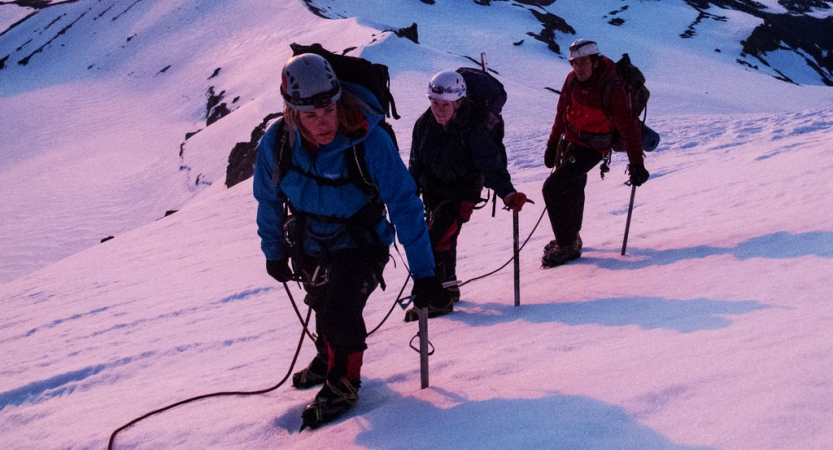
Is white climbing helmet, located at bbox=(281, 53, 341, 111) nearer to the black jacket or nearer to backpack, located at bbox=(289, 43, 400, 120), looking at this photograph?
backpack, located at bbox=(289, 43, 400, 120)

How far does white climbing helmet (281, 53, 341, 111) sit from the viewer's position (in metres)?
2.79

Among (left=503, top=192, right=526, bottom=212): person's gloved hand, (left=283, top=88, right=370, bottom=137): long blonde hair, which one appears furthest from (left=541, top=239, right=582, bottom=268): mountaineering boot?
(left=283, top=88, right=370, bottom=137): long blonde hair

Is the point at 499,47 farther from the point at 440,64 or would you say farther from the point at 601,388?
the point at 601,388

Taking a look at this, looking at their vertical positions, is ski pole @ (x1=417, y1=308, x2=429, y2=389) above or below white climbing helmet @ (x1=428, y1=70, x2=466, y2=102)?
below

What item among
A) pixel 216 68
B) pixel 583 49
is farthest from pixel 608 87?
pixel 216 68

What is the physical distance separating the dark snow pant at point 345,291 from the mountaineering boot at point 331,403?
0.18 feet

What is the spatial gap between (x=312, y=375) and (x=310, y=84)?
2042mm

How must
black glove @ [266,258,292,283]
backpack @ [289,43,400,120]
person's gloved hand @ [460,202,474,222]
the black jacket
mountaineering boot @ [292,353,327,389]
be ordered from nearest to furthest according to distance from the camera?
1. backpack @ [289,43,400,120]
2. black glove @ [266,258,292,283]
3. mountaineering boot @ [292,353,327,389]
4. the black jacket
5. person's gloved hand @ [460,202,474,222]

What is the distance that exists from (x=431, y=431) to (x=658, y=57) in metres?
54.8

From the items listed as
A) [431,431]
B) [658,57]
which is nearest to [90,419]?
[431,431]

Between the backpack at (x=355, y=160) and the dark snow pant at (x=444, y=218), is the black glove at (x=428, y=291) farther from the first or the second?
the dark snow pant at (x=444, y=218)

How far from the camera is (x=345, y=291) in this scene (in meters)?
3.08

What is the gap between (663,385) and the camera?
256cm

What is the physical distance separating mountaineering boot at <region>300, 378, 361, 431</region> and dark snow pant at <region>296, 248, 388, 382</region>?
54 mm
